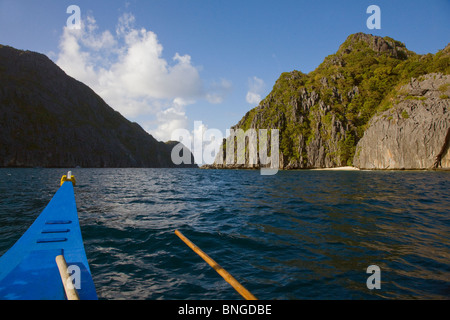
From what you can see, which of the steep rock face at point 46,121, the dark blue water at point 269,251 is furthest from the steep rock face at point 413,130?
the steep rock face at point 46,121

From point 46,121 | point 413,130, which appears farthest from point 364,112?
point 46,121

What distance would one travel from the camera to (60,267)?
4094 mm

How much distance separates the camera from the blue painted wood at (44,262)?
364 cm

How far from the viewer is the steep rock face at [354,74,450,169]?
56.7 meters

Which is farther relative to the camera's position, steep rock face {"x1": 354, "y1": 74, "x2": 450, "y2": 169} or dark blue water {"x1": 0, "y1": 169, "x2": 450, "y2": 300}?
steep rock face {"x1": 354, "y1": 74, "x2": 450, "y2": 169}

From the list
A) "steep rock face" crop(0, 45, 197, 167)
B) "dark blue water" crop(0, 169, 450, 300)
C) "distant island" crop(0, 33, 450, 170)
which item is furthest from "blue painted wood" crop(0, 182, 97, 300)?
"steep rock face" crop(0, 45, 197, 167)

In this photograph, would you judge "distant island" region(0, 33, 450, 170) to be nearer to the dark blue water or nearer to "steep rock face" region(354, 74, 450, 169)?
"steep rock face" region(354, 74, 450, 169)

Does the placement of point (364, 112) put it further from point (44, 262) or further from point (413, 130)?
point (44, 262)

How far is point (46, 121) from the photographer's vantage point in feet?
410

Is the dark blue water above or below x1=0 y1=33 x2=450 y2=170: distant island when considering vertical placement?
below

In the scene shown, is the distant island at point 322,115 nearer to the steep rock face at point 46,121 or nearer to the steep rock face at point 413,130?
the steep rock face at point 413,130

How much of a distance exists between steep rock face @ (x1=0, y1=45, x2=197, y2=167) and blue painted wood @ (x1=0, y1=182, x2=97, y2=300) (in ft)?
439

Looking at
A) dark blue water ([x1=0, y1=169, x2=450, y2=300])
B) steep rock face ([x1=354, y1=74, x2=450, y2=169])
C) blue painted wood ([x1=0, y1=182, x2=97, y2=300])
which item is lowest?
dark blue water ([x1=0, y1=169, x2=450, y2=300])
